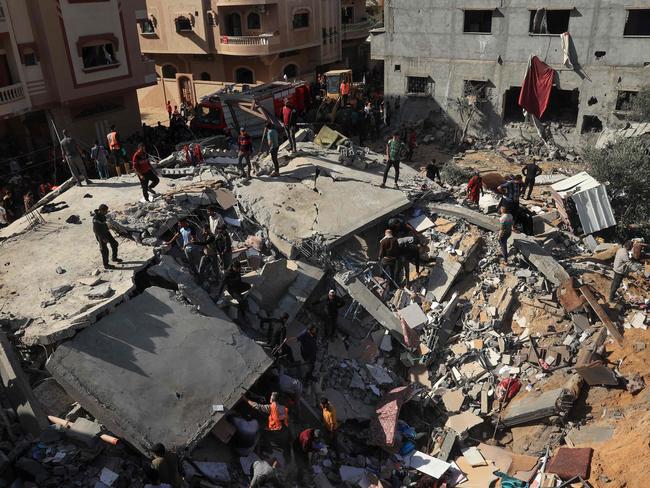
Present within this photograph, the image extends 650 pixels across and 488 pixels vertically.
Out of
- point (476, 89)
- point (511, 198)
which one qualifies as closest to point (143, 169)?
point (511, 198)

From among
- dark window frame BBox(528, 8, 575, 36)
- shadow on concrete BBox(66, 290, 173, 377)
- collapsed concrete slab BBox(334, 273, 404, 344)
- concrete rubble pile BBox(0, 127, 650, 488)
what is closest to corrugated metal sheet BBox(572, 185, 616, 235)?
concrete rubble pile BBox(0, 127, 650, 488)

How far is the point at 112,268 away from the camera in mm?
10977

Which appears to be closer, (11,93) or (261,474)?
(261,474)

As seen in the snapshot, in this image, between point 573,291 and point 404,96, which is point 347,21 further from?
point 573,291

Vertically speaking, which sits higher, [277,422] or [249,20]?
[249,20]

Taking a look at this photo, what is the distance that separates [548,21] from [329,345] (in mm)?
17517

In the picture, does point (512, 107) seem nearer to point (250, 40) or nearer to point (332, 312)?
point (250, 40)

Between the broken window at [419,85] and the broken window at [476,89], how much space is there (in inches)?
63.7

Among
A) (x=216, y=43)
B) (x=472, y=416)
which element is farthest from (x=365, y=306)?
(x=216, y=43)

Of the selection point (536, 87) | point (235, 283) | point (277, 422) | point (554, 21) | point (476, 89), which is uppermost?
point (554, 21)

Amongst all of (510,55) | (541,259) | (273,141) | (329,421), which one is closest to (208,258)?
(329,421)

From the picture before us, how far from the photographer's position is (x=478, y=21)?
2362 centimetres

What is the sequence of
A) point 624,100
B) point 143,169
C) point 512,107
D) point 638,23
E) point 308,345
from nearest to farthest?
point 308,345, point 143,169, point 624,100, point 638,23, point 512,107

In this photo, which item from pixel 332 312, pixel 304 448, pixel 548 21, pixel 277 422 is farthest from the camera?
pixel 548 21
